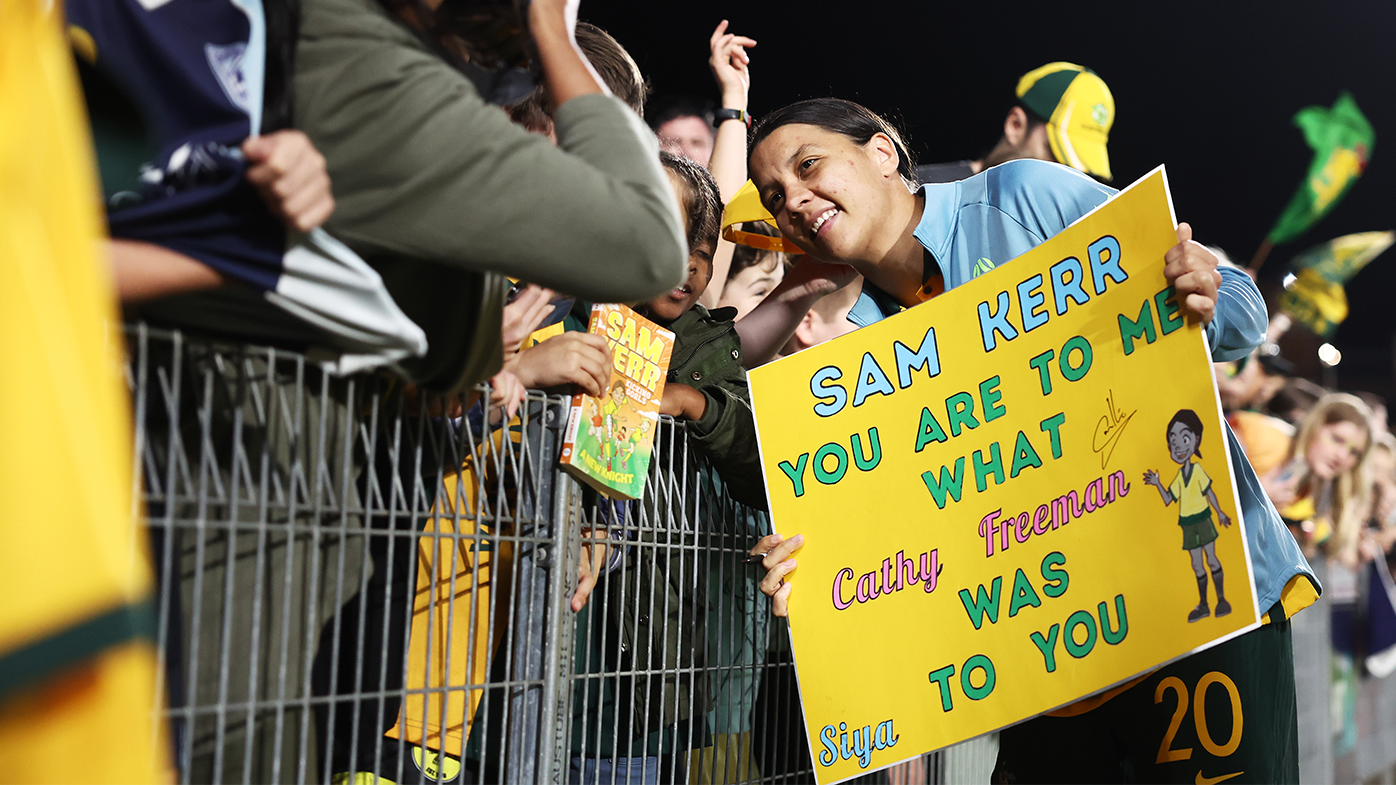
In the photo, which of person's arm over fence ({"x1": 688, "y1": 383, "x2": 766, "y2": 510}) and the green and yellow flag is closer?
person's arm over fence ({"x1": 688, "y1": 383, "x2": 766, "y2": 510})

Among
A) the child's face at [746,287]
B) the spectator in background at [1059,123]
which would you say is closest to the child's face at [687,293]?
the child's face at [746,287]

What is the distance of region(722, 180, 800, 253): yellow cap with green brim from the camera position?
2.13m

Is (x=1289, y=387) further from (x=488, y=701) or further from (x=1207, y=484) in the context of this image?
(x=488, y=701)

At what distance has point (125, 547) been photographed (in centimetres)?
55

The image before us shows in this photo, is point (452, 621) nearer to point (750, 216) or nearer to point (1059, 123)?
point (750, 216)

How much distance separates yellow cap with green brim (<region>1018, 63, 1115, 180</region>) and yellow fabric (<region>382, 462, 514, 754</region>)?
3269 mm

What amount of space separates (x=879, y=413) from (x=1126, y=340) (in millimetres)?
Result: 374

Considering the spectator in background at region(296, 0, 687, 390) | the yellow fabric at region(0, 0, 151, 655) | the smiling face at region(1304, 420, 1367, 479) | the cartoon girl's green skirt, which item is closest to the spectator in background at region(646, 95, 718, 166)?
the cartoon girl's green skirt

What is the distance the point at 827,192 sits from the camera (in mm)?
1955

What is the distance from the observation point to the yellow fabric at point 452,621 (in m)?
1.24

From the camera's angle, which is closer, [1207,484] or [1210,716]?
[1207,484]

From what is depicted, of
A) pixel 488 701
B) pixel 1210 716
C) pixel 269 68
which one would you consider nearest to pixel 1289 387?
pixel 1210 716

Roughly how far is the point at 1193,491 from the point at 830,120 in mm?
958
